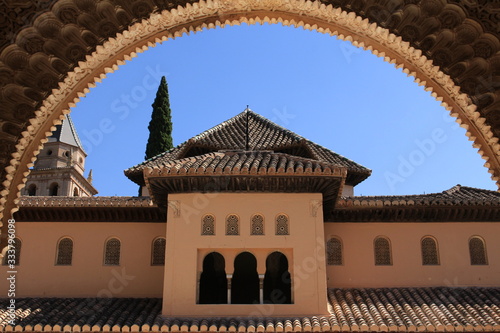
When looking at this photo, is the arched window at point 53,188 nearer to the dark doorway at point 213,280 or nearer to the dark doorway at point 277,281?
the dark doorway at point 213,280

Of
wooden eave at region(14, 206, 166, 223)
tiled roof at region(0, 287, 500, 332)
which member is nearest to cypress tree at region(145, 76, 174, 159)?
wooden eave at region(14, 206, 166, 223)

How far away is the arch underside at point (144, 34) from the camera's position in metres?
5.71

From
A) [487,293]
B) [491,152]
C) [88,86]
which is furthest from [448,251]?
[88,86]

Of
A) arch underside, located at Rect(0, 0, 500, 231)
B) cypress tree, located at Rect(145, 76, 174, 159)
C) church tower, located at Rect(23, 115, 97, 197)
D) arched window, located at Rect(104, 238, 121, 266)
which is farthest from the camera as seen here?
church tower, located at Rect(23, 115, 97, 197)

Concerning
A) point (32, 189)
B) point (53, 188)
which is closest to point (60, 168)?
point (53, 188)

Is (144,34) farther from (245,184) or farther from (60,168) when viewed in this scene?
(60,168)

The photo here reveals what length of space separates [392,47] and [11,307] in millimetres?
11496

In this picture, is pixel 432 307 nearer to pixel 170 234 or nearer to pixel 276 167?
pixel 276 167

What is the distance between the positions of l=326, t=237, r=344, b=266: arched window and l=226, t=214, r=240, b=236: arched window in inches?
112

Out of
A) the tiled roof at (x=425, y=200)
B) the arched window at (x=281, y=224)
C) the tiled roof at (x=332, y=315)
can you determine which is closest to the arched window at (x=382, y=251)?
the tiled roof at (x=332, y=315)

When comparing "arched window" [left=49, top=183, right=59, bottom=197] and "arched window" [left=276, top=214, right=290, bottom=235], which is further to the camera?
"arched window" [left=49, top=183, right=59, bottom=197]

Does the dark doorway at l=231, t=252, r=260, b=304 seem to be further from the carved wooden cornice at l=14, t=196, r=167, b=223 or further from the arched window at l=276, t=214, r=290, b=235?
the carved wooden cornice at l=14, t=196, r=167, b=223

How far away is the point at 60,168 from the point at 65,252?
50.9 feet

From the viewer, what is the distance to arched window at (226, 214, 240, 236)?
1443 centimetres
